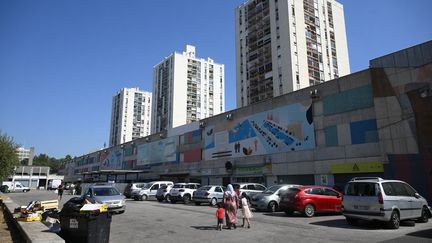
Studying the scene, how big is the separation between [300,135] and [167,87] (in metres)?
72.3

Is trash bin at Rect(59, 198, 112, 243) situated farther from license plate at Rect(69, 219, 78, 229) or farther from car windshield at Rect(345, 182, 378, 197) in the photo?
car windshield at Rect(345, 182, 378, 197)

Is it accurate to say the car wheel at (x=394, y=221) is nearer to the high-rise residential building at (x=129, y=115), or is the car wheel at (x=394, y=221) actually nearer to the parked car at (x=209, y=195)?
the parked car at (x=209, y=195)

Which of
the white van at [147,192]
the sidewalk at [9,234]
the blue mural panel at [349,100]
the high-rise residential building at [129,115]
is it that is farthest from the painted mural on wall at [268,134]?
the high-rise residential building at [129,115]

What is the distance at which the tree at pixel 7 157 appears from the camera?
28141 mm

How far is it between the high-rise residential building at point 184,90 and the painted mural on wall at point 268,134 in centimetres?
5433

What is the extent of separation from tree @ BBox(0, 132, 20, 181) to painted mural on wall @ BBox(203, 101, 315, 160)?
68.1ft

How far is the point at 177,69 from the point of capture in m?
93.9

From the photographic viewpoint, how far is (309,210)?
15508 mm

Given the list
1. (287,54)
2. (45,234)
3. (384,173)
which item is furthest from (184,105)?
(45,234)

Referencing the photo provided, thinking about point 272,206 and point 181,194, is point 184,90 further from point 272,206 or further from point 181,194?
point 272,206

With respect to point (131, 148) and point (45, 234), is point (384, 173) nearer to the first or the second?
point (45, 234)

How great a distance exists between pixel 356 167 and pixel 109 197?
56.9 ft

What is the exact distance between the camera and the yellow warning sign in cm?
2198

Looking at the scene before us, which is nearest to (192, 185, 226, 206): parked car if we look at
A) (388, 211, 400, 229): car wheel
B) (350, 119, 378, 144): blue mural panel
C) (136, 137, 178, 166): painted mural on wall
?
(350, 119, 378, 144): blue mural panel
